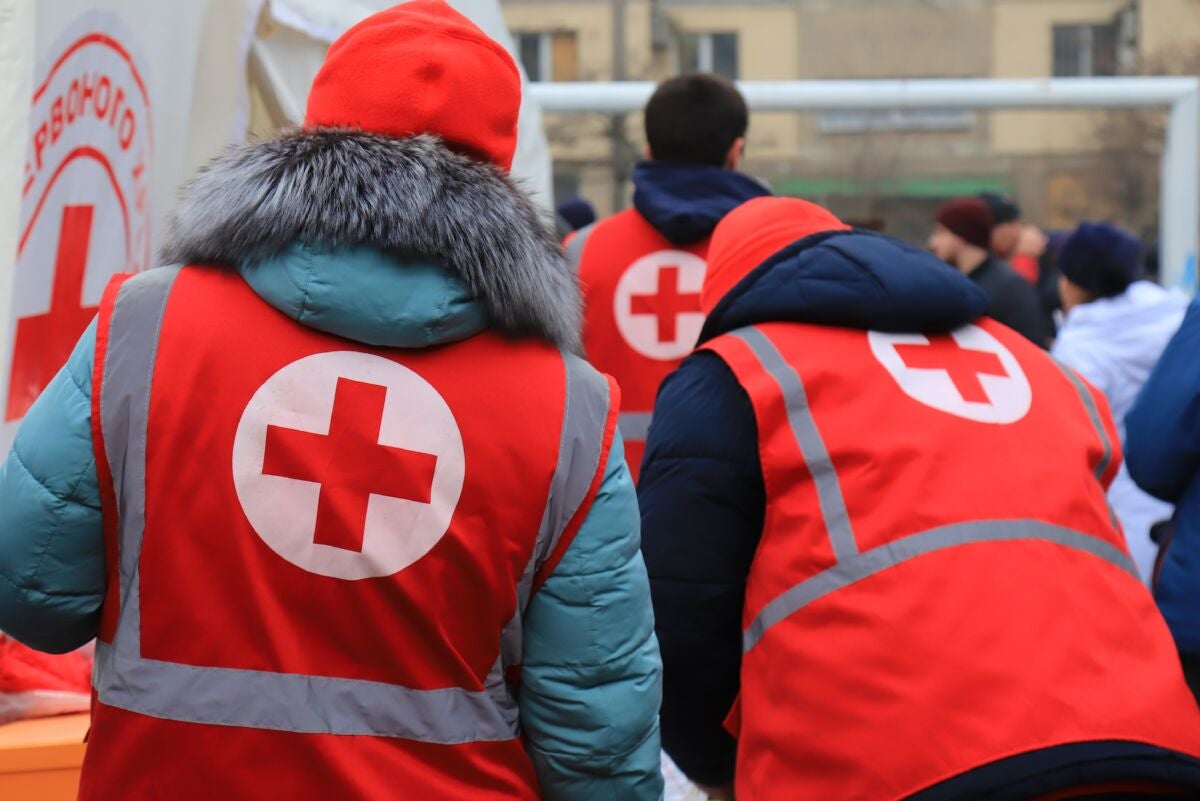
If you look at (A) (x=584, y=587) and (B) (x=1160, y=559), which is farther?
(B) (x=1160, y=559)

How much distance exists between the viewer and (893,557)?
1.90 m

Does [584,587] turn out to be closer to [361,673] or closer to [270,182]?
[361,673]

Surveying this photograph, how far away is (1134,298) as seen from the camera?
5.42 metres

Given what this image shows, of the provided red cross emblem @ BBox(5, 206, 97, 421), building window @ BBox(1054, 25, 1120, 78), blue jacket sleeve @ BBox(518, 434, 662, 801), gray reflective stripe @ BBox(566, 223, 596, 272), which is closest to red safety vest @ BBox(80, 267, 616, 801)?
blue jacket sleeve @ BBox(518, 434, 662, 801)

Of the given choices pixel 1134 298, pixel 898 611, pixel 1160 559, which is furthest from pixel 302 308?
pixel 1134 298

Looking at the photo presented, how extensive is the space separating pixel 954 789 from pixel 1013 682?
15 cm

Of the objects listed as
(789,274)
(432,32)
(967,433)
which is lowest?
(967,433)

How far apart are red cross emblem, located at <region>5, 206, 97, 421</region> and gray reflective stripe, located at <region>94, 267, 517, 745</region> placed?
114cm

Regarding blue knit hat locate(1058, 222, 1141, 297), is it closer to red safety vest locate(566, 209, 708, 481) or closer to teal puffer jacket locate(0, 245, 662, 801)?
red safety vest locate(566, 209, 708, 481)

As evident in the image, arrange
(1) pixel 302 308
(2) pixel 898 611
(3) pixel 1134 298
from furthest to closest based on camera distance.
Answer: (3) pixel 1134 298, (2) pixel 898 611, (1) pixel 302 308

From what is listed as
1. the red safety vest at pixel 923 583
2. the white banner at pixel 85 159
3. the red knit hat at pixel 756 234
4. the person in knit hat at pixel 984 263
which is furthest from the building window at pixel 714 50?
the red safety vest at pixel 923 583

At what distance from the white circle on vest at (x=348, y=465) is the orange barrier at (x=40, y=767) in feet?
3.30

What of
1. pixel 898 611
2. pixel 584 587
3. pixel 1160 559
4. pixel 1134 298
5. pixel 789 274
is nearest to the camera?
pixel 584 587

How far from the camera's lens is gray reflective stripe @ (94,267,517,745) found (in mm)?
1606
